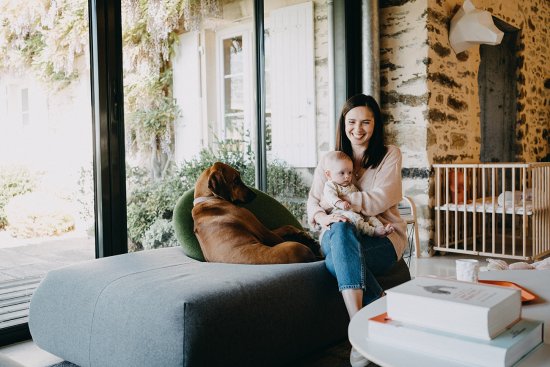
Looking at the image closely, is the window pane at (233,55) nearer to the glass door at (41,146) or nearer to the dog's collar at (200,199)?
the glass door at (41,146)

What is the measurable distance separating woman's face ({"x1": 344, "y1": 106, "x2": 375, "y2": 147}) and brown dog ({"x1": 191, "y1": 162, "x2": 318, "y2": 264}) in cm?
63

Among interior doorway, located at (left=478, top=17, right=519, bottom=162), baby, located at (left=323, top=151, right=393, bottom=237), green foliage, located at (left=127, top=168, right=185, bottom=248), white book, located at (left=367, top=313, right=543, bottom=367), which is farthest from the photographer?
interior doorway, located at (left=478, top=17, right=519, bottom=162)

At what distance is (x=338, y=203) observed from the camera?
8.02ft

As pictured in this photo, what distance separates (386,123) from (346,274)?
313 cm

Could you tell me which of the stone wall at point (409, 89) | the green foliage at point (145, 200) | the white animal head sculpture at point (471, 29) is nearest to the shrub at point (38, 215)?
the green foliage at point (145, 200)

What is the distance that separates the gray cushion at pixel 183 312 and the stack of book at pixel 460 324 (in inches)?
29.5

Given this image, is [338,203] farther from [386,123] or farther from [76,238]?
[386,123]

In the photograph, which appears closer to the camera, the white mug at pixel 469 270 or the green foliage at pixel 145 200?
the white mug at pixel 469 270

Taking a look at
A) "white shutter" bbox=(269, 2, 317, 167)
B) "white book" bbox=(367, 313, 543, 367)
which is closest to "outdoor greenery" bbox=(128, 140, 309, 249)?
"white shutter" bbox=(269, 2, 317, 167)

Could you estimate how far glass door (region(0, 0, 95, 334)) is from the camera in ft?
8.79

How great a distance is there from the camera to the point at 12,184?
2680mm

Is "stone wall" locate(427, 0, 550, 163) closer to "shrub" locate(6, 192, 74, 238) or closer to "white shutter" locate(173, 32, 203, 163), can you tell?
"white shutter" locate(173, 32, 203, 163)

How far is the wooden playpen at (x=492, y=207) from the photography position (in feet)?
13.8

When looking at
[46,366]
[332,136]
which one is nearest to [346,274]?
[46,366]
